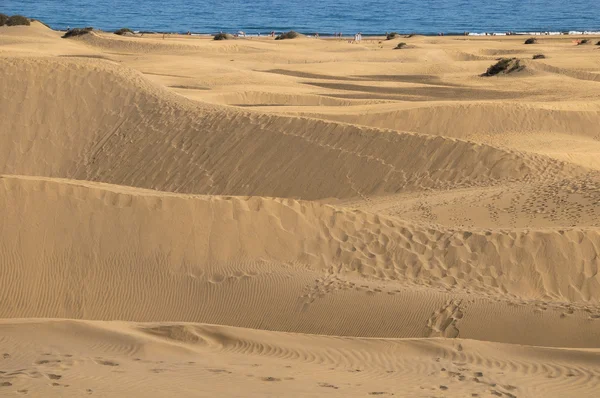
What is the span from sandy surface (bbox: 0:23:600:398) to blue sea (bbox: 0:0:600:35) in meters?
46.9

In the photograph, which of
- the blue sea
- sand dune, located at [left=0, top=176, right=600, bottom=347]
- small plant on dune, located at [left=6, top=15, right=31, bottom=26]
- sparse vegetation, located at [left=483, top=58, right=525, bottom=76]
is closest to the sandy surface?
sand dune, located at [left=0, top=176, right=600, bottom=347]

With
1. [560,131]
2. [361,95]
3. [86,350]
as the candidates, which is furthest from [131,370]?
[361,95]

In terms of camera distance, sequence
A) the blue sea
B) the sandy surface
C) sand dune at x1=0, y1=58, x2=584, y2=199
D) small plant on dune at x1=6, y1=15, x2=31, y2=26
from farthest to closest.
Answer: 1. the blue sea
2. small plant on dune at x1=6, y1=15, x2=31, y2=26
3. sand dune at x1=0, y1=58, x2=584, y2=199
4. the sandy surface

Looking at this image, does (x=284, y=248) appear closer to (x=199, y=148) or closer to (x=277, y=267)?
(x=277, y=267)

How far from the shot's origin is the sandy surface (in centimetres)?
745

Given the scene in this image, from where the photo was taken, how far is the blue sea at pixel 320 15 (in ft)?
230

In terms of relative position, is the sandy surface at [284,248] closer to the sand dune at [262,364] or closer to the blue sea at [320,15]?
the sand dune at [262,364]

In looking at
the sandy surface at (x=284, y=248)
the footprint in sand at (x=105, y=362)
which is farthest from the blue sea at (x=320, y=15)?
the footprint in sand at (x=105, y=362)

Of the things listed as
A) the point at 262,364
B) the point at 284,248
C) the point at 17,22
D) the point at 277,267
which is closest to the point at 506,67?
the point at 17,22

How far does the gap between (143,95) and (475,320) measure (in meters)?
12.8

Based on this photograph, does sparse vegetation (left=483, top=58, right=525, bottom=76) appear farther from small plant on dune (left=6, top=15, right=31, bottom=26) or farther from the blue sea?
the blue sea

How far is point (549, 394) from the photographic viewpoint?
23.3 feet

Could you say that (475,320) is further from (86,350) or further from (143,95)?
(143,95)

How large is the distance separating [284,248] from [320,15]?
255ft
